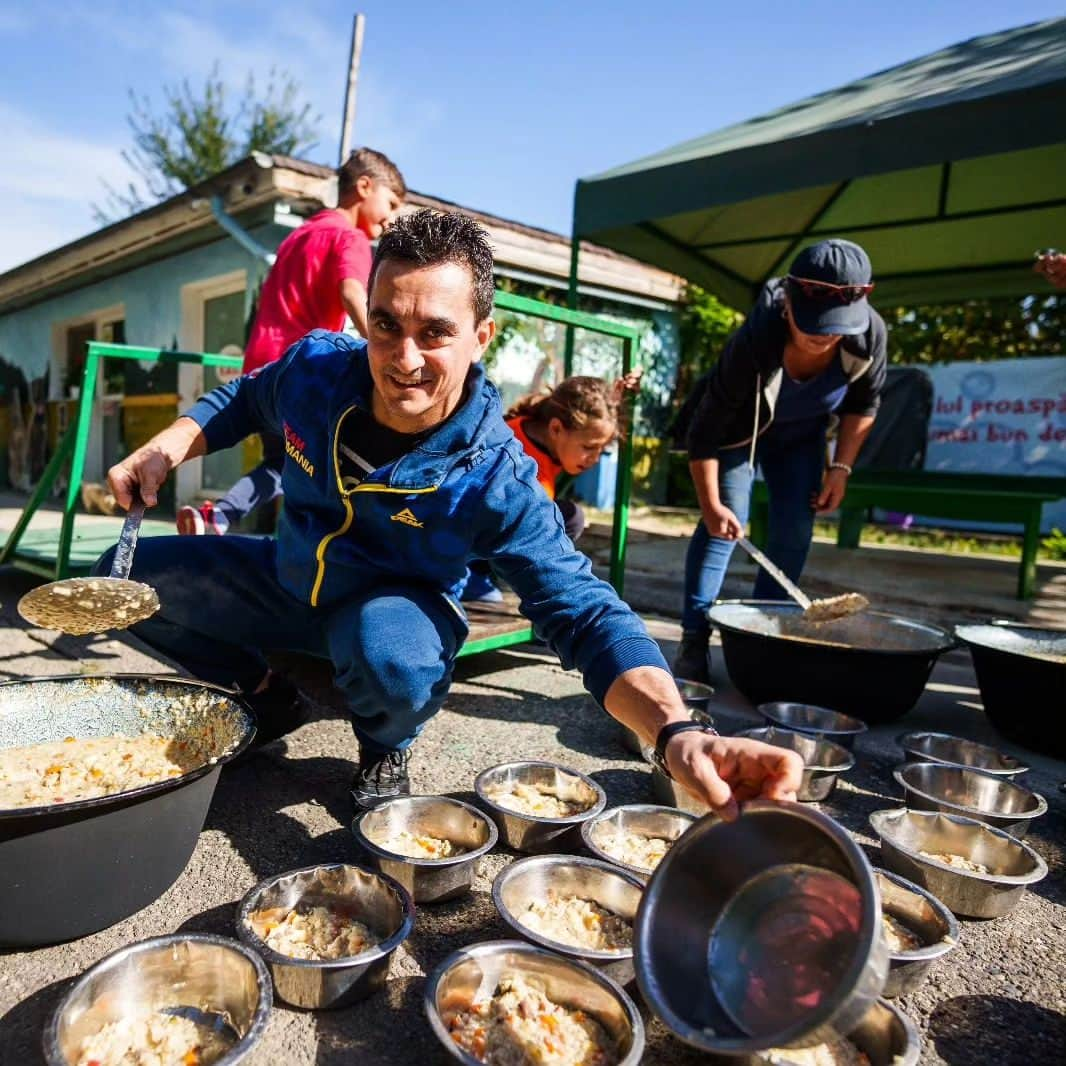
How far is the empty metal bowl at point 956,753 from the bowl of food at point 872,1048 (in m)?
1.23

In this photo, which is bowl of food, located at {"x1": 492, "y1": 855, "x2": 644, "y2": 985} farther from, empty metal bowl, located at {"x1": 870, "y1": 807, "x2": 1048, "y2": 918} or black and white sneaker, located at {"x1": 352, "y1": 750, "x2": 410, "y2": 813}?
empty metal bowl, located at {"x1": 870, "y1": 807, "x2": 1048, "y2": 918}

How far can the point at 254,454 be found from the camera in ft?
23.2

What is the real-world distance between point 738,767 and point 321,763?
1537mm

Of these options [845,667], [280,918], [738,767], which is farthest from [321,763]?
[845,667]

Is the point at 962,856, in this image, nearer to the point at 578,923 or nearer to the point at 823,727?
the point at 823,727

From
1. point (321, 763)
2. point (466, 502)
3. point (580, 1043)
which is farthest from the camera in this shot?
point (321, 763)

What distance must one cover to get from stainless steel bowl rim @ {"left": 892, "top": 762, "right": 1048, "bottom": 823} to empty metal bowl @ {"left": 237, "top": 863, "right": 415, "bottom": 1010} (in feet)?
4.59

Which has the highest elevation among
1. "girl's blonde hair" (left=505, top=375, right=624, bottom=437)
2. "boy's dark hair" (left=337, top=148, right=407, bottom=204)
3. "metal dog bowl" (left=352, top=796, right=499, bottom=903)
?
"boy's dark hair" (left=337, top=148, right=407, bottom=204)

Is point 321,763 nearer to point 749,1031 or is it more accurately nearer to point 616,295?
point 749,1031

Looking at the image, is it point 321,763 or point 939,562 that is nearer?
point 321,763

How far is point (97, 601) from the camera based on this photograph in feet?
5.99

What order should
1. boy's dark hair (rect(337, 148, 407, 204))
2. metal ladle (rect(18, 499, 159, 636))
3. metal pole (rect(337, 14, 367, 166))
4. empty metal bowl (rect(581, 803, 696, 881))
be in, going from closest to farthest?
metal ladle (rect(18, 499, 159, 636)) < empty metal bowl (rect(581, 803, 696, 881)) < boy's dark hair (rect(337, 148, 407, 204)) < metal pole (rect(337, 14, 367, 166))

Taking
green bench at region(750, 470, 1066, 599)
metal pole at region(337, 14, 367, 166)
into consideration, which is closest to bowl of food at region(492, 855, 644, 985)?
green bench at region(750, 470, 1066, 599)

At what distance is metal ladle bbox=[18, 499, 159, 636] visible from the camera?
177 centimetres
